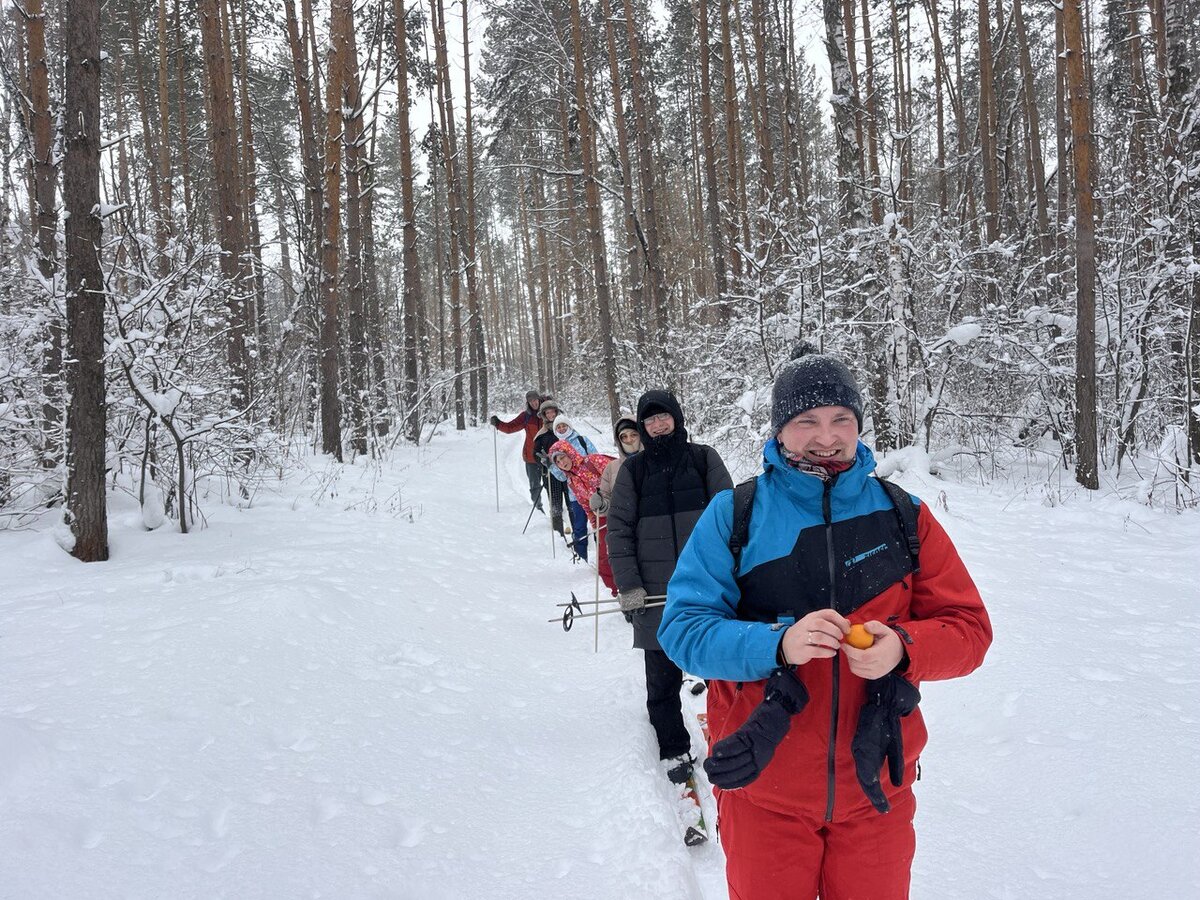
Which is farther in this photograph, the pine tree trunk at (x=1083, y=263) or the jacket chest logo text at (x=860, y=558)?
the pine tree trunk at (x=1083, y=263)

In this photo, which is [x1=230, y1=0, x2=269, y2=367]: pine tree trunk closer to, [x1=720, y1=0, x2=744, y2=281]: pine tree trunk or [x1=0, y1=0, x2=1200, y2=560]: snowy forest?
[x1=0, y1=0, x2=1200, y2=560]: snowy forest

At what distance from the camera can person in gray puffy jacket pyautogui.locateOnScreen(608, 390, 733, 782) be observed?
12.4ft

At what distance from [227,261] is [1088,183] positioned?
13.0 m

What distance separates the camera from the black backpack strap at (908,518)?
1771 millimetres

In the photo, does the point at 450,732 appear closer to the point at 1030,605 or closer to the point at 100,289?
the point at 1030,605

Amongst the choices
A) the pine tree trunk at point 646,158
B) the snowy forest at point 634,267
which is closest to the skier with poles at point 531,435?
the snowy forest at point 634,267

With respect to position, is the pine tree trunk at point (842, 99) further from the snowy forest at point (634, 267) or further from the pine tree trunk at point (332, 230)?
the pine tree trunk at point (332, 230)

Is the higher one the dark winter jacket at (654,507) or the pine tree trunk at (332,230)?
the pine tree trunk at (332,230)

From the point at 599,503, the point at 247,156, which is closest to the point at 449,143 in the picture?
the point at 247,156

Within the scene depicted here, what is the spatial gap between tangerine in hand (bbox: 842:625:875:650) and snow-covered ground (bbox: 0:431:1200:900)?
1.77 meters

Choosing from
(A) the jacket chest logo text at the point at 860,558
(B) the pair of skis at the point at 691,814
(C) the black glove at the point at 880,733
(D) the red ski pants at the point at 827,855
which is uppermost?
(A) the jacket chest logo text at the point at 860,558

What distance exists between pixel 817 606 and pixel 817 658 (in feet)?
0.54

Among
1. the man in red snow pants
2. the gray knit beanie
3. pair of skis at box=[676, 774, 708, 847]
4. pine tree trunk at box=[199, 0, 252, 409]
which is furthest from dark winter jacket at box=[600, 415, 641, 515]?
pine tree trunk at box=[199, 0, 252, 409]

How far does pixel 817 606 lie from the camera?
5.69ft
